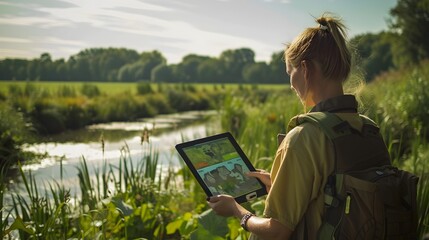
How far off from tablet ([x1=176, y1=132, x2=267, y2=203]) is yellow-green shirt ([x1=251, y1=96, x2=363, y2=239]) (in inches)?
11.5

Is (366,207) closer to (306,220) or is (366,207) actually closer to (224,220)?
(306,220)

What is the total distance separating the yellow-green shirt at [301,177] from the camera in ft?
4.11

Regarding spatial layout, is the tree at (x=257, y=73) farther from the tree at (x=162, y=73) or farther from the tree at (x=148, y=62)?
the tree at (x=162, y=73)

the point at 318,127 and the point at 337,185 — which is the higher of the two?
the point at 318,127

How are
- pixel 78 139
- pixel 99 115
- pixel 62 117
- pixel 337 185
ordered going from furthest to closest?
pixel 99 115
pixel 62 117
pixel 78 139
pixel 337 185

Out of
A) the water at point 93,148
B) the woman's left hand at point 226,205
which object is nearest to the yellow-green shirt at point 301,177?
the woman's left hand at point 226,205

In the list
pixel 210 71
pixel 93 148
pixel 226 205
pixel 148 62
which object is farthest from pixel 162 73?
pixel 226 205

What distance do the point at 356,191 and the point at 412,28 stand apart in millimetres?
25041

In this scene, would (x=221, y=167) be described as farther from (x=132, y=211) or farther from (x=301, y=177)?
(x=132, y=211)

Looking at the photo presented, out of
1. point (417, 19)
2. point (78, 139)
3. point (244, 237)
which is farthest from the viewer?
point (417, 19)

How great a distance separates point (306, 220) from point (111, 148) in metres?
6.80

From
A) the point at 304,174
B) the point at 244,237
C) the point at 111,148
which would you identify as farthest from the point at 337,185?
the point at 111,148

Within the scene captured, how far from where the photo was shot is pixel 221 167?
1638mm

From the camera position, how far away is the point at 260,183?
1648 mm
